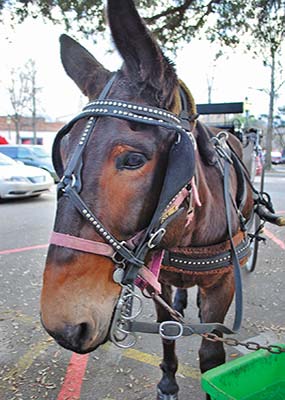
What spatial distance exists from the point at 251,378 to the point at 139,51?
1.85m

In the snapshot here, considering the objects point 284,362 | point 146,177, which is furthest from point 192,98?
point 284,362

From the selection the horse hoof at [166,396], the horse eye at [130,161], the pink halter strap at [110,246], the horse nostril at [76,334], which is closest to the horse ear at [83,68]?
the horse eye at [130,161]

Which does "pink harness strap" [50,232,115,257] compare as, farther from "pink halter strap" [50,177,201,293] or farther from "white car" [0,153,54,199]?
"white car" [0,153,54,199]

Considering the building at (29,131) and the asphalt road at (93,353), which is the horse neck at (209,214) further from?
the building at (29,131)

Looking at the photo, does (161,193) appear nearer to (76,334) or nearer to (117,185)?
(117,185)

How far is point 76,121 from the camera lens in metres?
1.48

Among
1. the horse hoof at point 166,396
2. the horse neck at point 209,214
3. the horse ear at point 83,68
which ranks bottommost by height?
the horse hoof at point 166,396

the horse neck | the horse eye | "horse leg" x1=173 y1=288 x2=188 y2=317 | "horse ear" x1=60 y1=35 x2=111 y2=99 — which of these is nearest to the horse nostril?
the horse eye

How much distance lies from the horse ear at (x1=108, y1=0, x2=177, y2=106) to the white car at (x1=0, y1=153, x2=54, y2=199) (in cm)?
936

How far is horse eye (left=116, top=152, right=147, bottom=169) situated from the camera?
1347 mm

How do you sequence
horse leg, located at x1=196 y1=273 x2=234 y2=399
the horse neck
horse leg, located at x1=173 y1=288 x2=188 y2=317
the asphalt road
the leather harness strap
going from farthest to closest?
horse leg, located at x1=173 y1=288 x2=188 y2=317
the asphalt road
horse leg, located at x1=196 y1=273 x2=234 y2=399
the leather harness strap
the horse neck

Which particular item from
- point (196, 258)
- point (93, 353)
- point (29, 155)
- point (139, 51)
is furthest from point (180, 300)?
point (29, 155)

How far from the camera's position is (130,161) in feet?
4.47

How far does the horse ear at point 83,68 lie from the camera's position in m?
1.66
